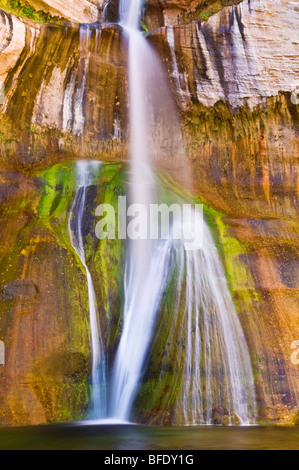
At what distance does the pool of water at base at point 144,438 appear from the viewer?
6160mm

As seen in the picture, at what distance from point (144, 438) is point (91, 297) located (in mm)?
3618

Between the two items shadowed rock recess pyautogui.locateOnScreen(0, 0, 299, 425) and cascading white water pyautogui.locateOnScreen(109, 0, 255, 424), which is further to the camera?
shadowed rock recess pyautogui.locateOnScreen(0, 0, 299, 425)

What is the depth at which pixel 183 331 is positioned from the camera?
9.23 metres

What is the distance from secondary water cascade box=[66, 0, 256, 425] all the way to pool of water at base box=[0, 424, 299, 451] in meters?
0.66

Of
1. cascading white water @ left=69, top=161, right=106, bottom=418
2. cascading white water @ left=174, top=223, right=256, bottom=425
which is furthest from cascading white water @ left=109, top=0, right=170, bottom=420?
cascading white water @ left=174, top=223, right=256, bottom=425

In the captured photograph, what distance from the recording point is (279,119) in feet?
45.5

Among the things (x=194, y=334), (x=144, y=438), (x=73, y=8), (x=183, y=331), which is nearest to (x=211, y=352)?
(x=194, y=334)

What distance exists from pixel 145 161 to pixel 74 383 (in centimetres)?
735

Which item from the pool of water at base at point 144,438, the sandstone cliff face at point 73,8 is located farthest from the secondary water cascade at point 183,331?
the sandstone cliff face at point 73,8

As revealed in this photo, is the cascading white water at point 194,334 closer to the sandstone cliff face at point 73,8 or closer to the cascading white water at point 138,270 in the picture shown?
the cascading white water at point 138,270

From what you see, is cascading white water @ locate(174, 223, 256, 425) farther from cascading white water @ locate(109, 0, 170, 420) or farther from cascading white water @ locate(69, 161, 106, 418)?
cascading white water @ locate(69, 161, 106, 418)

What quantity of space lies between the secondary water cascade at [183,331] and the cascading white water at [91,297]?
0.02 meters

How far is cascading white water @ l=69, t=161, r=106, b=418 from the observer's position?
8789 mm

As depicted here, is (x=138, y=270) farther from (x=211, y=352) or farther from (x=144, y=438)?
(x=144, y=438)
